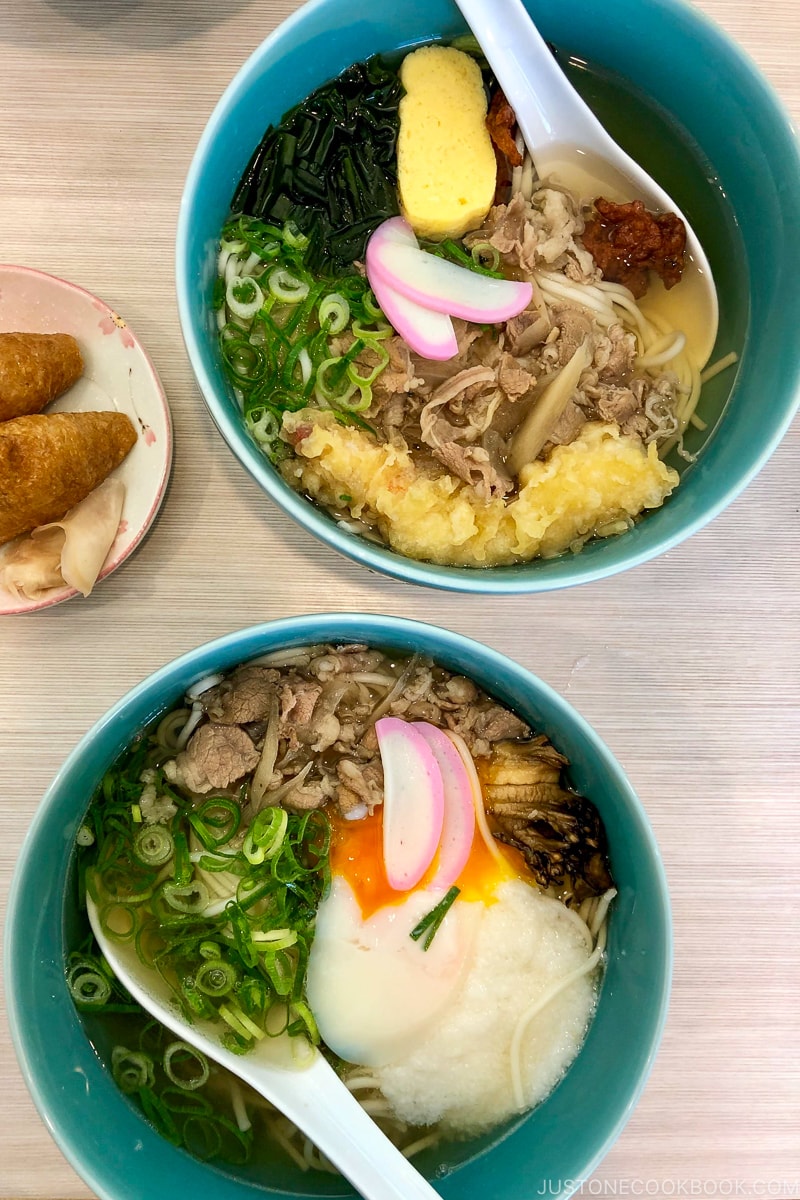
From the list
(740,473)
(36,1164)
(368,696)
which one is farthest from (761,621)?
(36,1164)

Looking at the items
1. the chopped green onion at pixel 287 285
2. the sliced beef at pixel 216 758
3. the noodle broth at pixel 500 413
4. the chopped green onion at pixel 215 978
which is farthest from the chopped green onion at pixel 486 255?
the chopped green onion at pixel 215 978

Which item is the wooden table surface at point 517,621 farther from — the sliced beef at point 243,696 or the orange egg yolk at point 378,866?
the orange egg yolk at point 378,866

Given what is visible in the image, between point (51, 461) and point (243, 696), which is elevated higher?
point (51, 461)

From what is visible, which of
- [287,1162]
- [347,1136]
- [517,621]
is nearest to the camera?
[347,1136]

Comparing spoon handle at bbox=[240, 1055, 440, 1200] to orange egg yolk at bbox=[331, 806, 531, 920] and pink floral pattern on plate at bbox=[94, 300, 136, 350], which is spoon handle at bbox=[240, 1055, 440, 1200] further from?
pink floral pattern on plate at bbox=[94, 300, 136, 350]

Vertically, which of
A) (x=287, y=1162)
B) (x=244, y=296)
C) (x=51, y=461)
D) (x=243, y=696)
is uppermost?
(x=244, y=296)

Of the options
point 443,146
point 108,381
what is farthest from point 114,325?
point 443,146

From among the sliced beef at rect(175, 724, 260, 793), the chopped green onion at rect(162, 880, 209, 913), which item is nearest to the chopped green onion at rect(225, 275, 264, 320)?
the sliced beef at rect(175, 724, 260, 793)

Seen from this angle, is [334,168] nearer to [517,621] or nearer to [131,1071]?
[517,621]

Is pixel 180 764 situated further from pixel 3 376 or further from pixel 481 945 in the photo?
pixel 3 376
